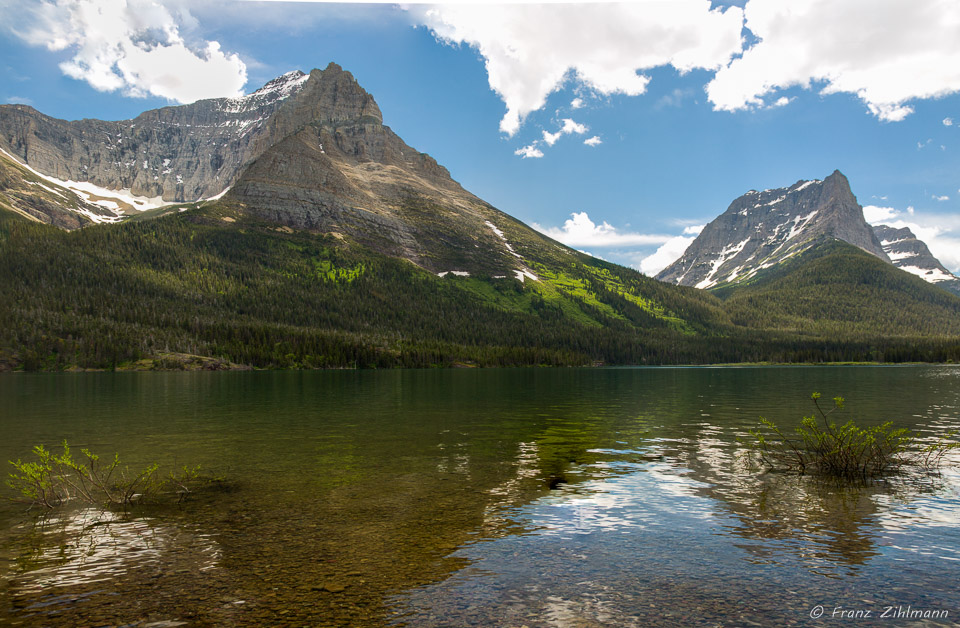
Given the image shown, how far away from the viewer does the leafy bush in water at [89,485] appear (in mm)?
20047

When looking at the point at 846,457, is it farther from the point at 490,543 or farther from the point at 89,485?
the point at 89,485

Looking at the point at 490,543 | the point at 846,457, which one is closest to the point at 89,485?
the point at 490,543

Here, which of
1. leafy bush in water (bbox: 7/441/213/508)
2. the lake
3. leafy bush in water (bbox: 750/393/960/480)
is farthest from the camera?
leafy bush in water (bbox: 750/393/960/480)

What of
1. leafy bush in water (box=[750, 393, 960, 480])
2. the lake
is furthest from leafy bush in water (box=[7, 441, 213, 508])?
leafy bush in water (box=[750, 393, 960, 480])

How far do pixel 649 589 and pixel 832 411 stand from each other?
51364mm

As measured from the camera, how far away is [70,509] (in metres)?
20.2

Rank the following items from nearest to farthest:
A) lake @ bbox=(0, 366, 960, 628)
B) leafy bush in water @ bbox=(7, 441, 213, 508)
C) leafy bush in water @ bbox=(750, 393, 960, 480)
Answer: lake @ bbox=(0, 366, 960, 628), leafy bush in water @ bbox=(7, 441, 213, 508), leafy bush in water @ bbox=(750, 393, 960, 480)

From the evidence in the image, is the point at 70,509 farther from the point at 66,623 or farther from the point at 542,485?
the point at 542,485

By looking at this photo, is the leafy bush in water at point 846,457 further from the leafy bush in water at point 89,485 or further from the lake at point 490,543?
the leafy bush in water at point 89,485

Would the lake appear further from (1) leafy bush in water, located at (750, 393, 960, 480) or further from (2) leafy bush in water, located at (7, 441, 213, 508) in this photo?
(1) leafy bush in water, located at (750, 393, 960, 480)

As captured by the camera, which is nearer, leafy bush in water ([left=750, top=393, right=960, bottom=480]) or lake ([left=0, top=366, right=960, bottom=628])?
lake ([left=0, top=366, right=960, bottom=628])

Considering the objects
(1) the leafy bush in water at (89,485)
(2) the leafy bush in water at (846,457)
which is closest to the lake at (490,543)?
(1) the leafy bush in water at (89,485)

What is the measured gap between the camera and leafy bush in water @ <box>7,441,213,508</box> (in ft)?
65.8


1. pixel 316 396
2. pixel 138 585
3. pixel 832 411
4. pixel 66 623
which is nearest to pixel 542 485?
pixel 138 585
